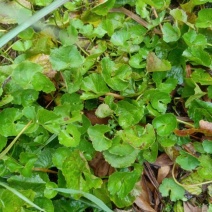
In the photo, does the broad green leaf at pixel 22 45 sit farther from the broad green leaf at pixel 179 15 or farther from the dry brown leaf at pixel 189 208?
the dry brown leaf at pixel 189 208

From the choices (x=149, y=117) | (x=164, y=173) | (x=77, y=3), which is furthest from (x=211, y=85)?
(x=77, y=3)

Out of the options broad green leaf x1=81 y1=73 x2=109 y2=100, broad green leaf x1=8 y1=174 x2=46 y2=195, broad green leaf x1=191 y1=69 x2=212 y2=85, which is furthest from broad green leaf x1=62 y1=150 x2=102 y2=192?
broad green leaf x1=191 y1=69 x2=212 y2=85

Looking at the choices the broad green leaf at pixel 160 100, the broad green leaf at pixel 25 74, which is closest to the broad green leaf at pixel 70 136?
the broad green leaf at pixel 25 74

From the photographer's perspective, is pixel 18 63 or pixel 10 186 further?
pixel 18 63

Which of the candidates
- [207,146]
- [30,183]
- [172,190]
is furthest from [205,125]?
[30,183]

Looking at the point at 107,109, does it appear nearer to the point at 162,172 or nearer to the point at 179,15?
the point at 162,172

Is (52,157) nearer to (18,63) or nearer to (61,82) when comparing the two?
(61,82)

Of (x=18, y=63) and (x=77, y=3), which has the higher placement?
(x=77, y=3)
